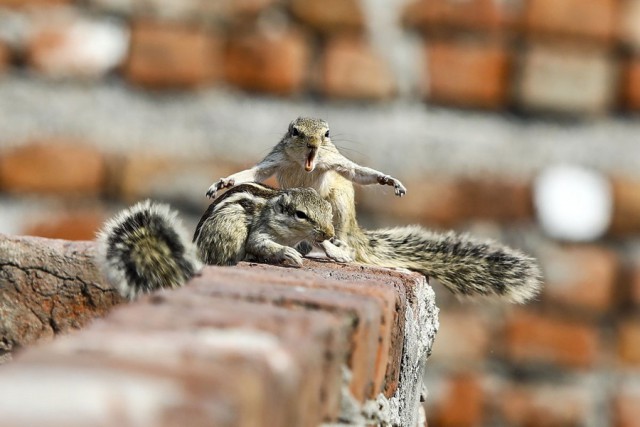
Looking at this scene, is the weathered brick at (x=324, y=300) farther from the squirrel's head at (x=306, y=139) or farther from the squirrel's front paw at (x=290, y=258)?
the squirrel's head at (x=306, y=139)

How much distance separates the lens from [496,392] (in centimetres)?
247

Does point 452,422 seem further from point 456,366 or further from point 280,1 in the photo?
point 280,1

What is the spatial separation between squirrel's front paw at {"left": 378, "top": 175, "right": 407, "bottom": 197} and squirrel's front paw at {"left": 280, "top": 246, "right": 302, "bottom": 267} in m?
0.36

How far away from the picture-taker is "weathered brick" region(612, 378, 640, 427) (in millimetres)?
2482

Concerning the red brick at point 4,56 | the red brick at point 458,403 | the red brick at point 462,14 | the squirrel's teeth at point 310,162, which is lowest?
the red brick at point 458,403

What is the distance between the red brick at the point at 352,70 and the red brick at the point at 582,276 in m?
0.47

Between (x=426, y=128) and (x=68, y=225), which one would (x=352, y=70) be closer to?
(x=426, y=128)

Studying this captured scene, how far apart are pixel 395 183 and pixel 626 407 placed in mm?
775

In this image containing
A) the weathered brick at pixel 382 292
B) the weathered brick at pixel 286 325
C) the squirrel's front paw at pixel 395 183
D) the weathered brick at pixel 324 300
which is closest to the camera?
the weathered brick at pixel 286 325

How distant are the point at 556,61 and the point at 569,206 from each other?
29 centimetres

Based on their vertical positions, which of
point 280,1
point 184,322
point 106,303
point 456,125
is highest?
point 280,1

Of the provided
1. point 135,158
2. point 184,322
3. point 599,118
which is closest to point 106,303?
point 184,322

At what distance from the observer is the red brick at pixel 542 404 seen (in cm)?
247

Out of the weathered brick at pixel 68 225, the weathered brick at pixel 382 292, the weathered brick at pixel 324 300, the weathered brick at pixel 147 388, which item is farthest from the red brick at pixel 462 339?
the weathered brick at pixel 147 388
